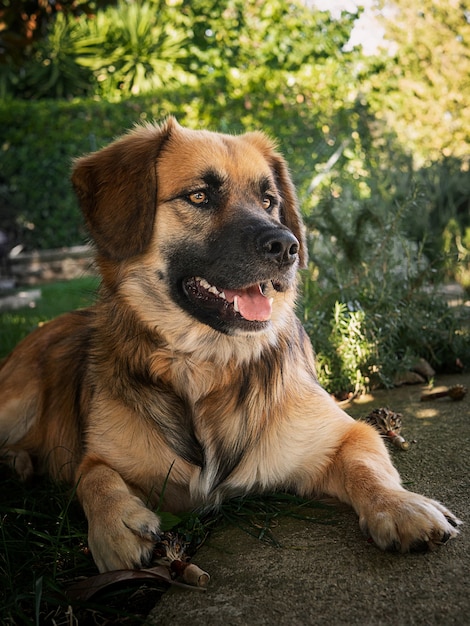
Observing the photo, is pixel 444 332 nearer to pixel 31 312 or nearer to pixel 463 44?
pixel 31 312

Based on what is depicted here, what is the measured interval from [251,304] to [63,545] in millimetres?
1123

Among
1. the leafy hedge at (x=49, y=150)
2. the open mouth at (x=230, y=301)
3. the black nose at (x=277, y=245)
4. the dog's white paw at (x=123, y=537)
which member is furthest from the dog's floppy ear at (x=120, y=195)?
the leafy hedge at (x=49, y=150)

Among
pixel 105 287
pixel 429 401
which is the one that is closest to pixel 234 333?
pixel 105 287

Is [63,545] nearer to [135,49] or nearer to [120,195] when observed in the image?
[120,195]

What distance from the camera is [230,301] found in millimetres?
2553

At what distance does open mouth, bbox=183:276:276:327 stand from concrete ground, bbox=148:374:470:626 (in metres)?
0.78

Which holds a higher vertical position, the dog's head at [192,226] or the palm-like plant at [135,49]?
the dog's head at [192,226]

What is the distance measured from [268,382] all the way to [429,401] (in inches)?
52.4

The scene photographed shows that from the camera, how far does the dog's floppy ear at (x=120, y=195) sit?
103 inches

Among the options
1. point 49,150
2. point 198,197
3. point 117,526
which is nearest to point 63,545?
point 117,526

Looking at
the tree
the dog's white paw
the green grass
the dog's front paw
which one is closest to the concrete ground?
the dog's front paw

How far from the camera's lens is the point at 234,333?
2486 mm

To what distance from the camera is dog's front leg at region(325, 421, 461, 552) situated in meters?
1.85

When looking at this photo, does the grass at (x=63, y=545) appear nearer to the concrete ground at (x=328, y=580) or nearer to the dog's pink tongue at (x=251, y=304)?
the concrete ground at (x=328, y=580)
